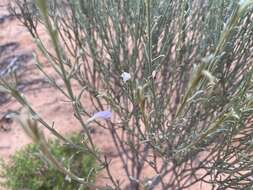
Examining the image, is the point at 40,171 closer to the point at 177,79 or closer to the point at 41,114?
the point at 41,114

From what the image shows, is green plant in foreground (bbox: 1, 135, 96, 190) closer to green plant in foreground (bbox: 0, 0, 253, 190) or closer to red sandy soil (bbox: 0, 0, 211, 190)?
red sandy soil (bbox: 0, 0, 211, 190)

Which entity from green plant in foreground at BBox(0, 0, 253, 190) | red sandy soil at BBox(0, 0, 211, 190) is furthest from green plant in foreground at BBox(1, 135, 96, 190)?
green plant in foreground at BBox(0, 0, 253, 190)

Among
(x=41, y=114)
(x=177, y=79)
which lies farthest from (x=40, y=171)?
(x=177, y=79)

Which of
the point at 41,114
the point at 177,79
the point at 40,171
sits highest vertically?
the point at 41,114

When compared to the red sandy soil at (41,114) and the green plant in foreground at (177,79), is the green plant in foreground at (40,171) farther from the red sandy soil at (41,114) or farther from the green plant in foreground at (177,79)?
the green plant in foreground at (177,79)

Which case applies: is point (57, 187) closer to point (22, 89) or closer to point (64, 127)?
point (64, 127)

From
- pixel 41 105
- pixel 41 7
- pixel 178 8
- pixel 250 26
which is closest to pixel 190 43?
pixel 178 8

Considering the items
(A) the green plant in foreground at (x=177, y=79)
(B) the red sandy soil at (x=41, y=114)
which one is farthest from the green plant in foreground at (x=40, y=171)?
(A) the green plant in foreground at (x=177, y=79)
